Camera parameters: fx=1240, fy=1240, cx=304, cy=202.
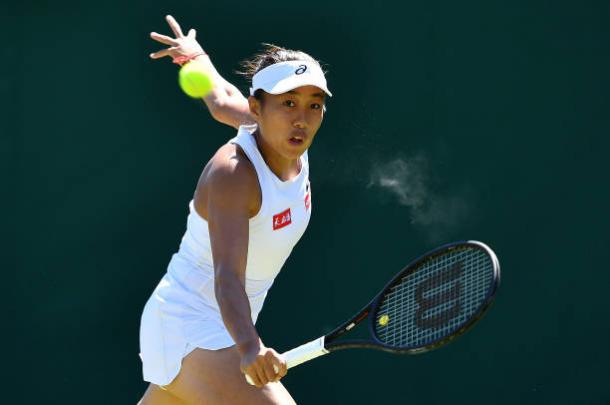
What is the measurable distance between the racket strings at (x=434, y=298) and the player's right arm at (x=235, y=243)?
1.46ft

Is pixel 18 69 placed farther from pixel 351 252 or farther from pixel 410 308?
pixel 410 308

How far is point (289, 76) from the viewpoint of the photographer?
10.9 feet

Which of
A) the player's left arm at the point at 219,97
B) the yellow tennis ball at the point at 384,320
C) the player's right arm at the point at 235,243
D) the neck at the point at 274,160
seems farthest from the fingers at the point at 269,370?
the player's left arm at the point at 219,97

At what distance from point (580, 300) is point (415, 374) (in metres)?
0.68

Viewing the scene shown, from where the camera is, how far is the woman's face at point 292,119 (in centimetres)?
333

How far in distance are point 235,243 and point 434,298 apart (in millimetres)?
600

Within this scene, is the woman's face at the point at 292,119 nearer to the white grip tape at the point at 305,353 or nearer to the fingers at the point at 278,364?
the white grip tape at the point at 305,353

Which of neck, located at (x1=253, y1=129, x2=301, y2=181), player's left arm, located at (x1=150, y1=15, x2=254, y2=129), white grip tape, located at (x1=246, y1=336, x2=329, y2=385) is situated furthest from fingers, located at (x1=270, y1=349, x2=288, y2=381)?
player's left arm, located at (x1=150, y1=15, x2=254, y2=129)

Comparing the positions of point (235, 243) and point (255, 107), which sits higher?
point (255, 107)

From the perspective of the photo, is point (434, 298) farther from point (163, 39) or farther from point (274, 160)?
point (163, 39)

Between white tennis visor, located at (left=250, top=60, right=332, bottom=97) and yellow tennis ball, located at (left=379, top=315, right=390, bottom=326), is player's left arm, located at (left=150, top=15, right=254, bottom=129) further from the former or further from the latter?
yellow tennis ball, located at (left=379, top=315, right=390, bottom=326)

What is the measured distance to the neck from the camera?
3.38 metres

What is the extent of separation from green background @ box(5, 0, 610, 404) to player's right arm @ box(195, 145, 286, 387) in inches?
58.8

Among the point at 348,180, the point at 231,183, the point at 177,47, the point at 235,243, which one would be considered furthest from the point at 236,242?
the point at 348,180
